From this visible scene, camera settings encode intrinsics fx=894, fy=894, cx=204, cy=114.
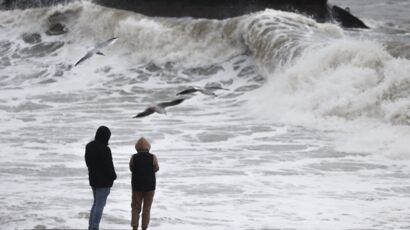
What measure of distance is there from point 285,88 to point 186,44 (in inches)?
249

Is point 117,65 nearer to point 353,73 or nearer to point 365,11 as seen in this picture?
point 353,73

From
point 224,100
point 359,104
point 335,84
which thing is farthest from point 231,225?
point 224,100

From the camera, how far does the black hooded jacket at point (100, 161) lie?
7711 mm

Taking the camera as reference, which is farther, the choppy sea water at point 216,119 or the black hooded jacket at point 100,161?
the choppy sea water at point 216,119

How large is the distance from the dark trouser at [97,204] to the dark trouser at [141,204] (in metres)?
0.27

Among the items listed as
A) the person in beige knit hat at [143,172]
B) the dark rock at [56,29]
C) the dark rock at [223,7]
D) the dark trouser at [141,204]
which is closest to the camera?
the person in beige knit hat at [143,172]

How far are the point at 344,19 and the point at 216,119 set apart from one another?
10756 millimetres

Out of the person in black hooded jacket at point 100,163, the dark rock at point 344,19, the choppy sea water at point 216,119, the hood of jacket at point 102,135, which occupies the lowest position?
the choppy sea water at point 216,119

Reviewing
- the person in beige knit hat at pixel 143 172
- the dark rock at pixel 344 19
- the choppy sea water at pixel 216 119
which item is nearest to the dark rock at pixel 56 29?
the choppy sea water at pixel 216 119

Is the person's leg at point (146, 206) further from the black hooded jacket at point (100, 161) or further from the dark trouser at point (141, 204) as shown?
the black hooded jacket at point (100, 161)

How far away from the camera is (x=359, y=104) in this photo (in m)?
15.6

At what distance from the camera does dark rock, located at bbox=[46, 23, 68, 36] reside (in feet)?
88.1

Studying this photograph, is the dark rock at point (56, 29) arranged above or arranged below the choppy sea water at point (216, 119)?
above

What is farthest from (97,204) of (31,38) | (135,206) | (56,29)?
(56,29)
